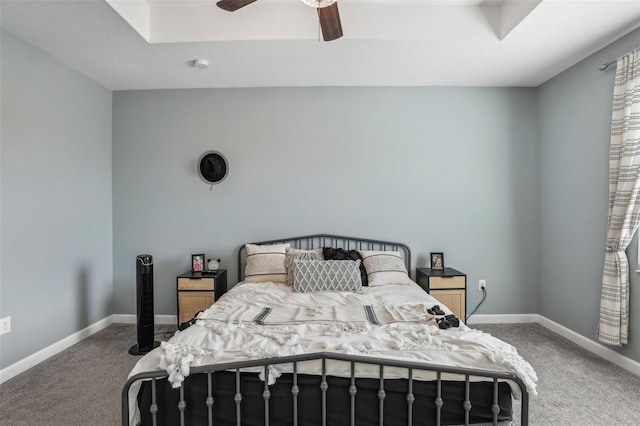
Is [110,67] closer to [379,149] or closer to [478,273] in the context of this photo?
[379,149]

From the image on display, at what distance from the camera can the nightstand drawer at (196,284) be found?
3521 millimetres

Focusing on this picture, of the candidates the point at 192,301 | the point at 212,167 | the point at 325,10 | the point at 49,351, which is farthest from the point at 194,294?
the point at 325,10

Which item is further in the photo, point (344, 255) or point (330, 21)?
point (344, 255)

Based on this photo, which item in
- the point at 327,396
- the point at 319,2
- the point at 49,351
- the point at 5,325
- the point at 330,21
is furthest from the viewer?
the point at 49,351

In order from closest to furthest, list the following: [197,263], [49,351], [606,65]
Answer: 1. [606,65]
2. [49,351]
3. [197,263]

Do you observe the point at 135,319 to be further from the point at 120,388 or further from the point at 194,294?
the point at 120,388

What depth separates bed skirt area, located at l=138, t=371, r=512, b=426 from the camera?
64.5 inches

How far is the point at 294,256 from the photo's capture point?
3590 mm

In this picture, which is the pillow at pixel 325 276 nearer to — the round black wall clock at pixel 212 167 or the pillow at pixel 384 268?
the pillow at pixel 384 268

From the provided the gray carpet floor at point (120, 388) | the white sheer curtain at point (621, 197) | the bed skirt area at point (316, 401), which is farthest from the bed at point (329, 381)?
the white sheer curtain at point (621, 197)

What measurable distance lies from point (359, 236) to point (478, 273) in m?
1.43

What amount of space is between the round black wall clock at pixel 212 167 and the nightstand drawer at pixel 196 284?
1.13 metres

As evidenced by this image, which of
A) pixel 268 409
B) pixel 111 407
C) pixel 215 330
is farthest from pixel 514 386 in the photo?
pixel 111 407

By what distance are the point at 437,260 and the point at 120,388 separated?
10.4ft
